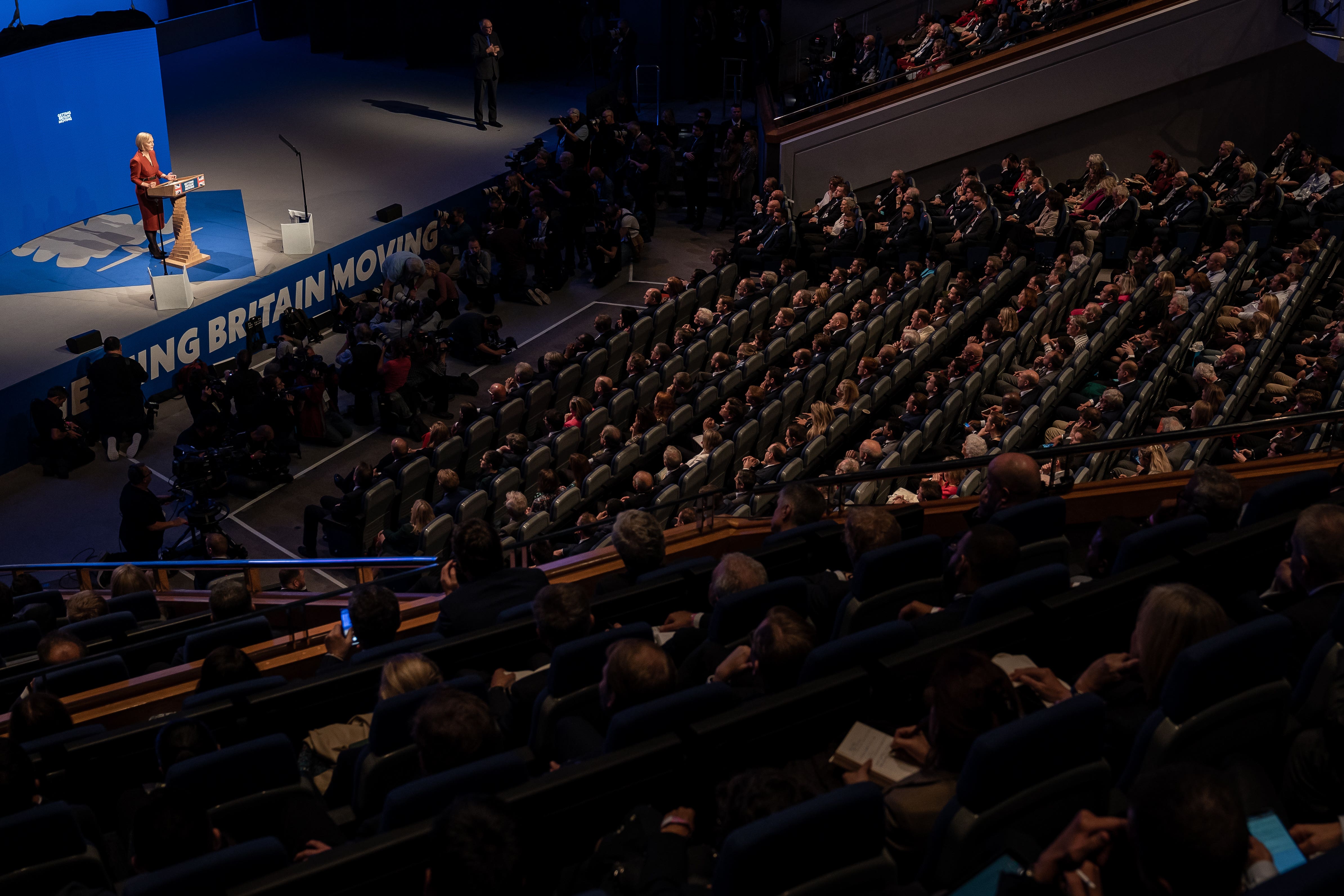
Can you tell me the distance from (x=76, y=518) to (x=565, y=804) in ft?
24.8

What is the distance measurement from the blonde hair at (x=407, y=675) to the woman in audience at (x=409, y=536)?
393 cm

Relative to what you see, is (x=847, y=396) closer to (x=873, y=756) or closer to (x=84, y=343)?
(x=873, y=756)

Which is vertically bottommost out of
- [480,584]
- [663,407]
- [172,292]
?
[663,407]

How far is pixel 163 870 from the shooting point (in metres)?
2.52

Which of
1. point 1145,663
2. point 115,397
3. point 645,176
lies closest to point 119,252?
point 115,397

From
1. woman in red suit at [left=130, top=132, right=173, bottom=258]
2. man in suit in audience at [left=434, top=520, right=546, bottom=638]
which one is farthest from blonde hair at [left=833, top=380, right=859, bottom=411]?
woman in red suit at [left=130, top=132, right=173, bottom=258]

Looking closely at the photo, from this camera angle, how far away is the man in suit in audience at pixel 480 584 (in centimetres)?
429

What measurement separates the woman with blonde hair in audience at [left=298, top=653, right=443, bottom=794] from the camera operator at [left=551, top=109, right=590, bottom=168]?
11.1 m

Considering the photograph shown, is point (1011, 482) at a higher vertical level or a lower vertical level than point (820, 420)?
higher

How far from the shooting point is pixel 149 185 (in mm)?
11344

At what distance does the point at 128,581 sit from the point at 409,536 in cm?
203

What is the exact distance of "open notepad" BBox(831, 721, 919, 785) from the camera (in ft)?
9.86

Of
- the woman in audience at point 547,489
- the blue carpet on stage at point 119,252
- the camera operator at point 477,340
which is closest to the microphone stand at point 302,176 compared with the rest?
the blue carpet on stage at point 119,252

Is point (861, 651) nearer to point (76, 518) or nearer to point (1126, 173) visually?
point (76, 518)
